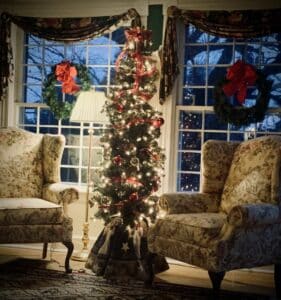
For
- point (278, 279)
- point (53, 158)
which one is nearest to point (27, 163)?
point (53, 158)

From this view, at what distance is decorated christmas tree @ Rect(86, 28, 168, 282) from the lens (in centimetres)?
406

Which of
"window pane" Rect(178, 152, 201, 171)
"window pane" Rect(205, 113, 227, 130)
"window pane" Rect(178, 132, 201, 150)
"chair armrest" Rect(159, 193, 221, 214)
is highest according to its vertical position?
"window pane" Rect(205, 113, 227, 130)

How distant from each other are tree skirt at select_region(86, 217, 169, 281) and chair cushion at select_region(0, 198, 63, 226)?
0.45 meters

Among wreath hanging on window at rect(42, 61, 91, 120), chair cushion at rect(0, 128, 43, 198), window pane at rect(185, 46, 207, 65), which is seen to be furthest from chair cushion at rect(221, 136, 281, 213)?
wreath hanging on window at rect(42, 61, 91, 120)

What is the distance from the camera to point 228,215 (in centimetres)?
331

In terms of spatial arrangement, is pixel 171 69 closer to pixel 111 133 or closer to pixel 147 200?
pixel 111 133

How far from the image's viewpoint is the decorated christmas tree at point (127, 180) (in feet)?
13.3

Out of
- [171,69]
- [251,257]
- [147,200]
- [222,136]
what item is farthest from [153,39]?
[251,257]

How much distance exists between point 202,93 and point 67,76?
138cm

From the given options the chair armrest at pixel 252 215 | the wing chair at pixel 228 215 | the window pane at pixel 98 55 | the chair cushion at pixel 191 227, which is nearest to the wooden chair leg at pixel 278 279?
the wing chair at pixel 228 215

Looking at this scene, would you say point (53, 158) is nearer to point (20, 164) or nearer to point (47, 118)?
point (20, 164)

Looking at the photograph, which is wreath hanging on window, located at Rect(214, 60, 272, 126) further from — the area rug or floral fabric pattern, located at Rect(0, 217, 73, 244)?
floral fabric pattern, located at Rect(0, 217, 73, 244)

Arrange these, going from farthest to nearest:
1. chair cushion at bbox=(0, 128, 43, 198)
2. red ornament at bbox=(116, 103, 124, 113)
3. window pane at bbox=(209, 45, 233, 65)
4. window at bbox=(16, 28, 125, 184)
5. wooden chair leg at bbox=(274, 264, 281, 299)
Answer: window at bbox=(16, 28, 125, 184), window pane at bbox=(209, 45, 233, 65), chair cushion at bbox=(0, 128, 43, 198), red ornament at bbox=(116, 103, 124, 113), wooden chair leg at bbox=(274, 264, 281, 299)

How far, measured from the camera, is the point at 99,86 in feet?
16.9
